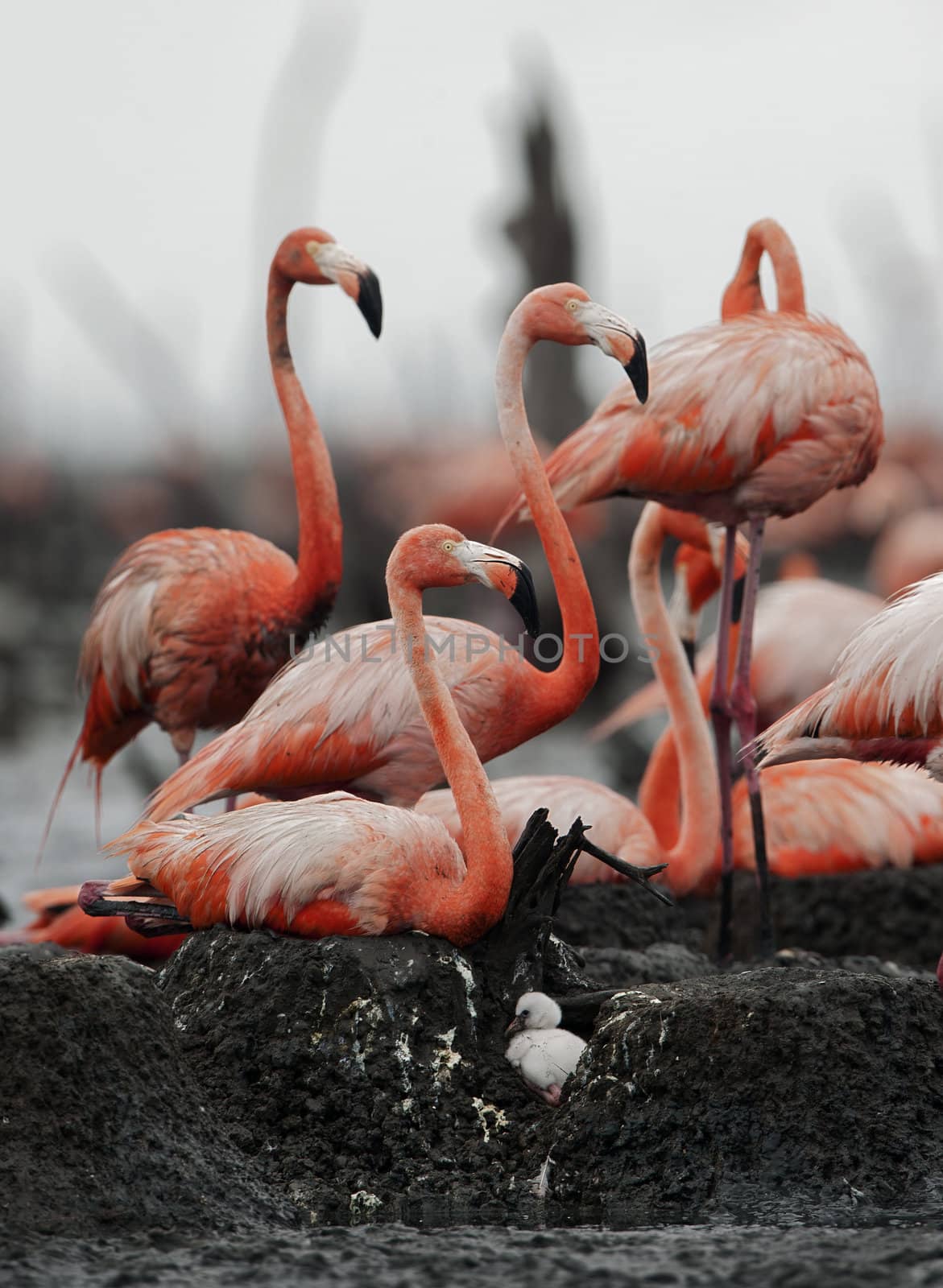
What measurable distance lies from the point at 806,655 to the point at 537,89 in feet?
29.4

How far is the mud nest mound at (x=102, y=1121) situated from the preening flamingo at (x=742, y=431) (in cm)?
244

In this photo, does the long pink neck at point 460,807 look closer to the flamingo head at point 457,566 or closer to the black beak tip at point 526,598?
the flamingo head at point 457,566

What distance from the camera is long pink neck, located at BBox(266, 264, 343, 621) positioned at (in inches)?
244

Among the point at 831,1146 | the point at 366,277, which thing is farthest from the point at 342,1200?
the point at 366,277

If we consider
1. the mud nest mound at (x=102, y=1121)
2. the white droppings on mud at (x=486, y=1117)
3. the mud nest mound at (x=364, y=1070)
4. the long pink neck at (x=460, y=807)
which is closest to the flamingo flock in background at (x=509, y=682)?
the long pink neck at (x=460, y=807)

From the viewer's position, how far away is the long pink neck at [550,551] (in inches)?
207

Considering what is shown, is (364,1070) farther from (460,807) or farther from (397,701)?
(397,701)

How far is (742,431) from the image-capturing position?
584cm

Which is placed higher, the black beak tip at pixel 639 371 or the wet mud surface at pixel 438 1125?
the black beak tip at pixel 639 371

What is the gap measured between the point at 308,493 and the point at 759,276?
1919 mm

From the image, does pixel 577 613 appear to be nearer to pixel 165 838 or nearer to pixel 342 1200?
pixel 165 838

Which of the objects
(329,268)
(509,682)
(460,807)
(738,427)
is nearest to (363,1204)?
(460,807)

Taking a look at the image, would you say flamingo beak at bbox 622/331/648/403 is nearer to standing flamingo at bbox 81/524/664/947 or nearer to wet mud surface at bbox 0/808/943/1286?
Result: standing flamingo at bbox 81/524/664/947

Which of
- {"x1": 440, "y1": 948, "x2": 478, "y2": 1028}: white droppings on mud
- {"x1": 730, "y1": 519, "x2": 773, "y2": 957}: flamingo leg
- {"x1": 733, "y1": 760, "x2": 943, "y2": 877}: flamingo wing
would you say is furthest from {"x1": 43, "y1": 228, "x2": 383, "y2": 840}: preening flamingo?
{"x1": 440, "y1": 948, "x2": 478, "y2": 1028}: white droppings on mud
